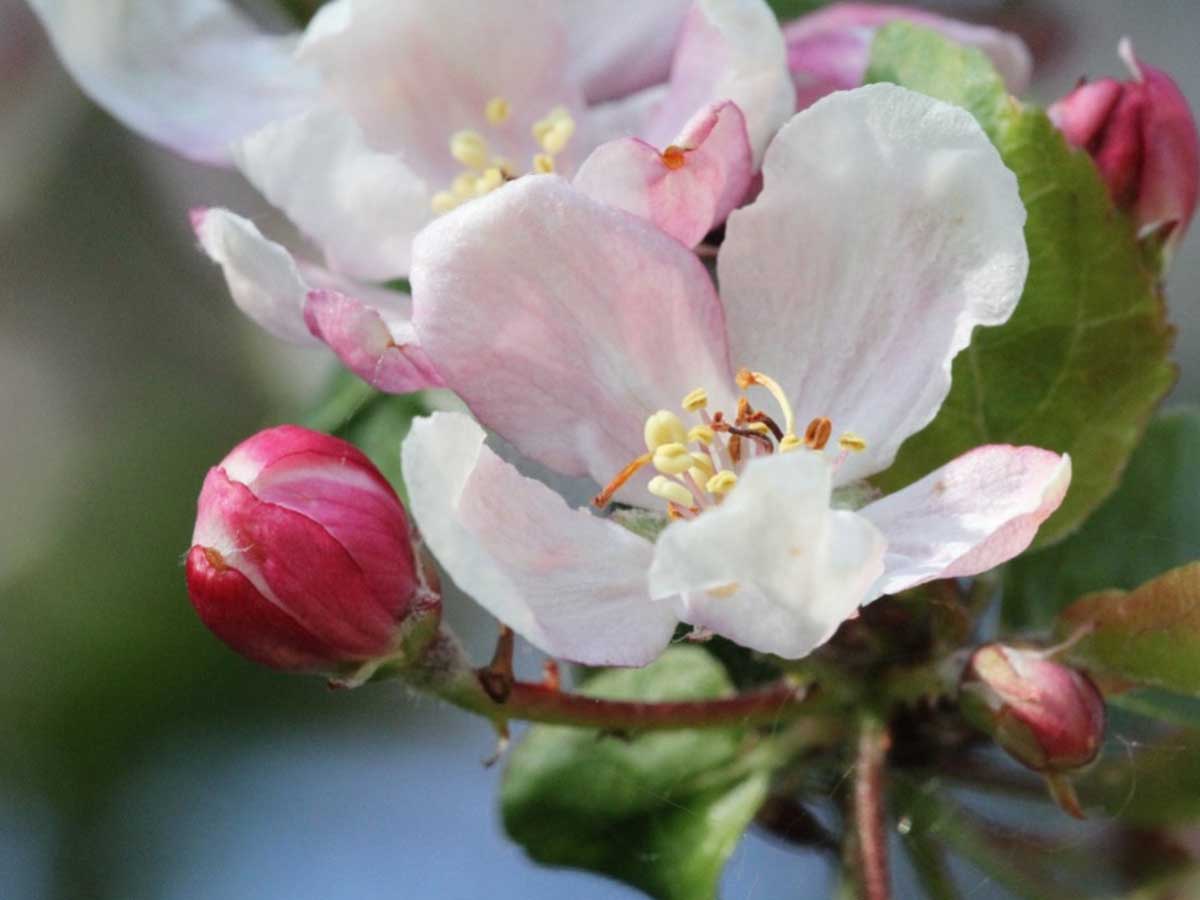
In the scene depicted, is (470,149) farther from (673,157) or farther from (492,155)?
(673,157)

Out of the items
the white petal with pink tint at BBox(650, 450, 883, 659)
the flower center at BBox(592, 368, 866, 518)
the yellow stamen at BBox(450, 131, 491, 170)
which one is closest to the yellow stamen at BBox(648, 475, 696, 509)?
the flower center at BBox(592, 368, 866, 518)

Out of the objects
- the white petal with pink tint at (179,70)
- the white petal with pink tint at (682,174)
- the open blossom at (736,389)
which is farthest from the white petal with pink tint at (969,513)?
the white petal with pink tint at (179,70)

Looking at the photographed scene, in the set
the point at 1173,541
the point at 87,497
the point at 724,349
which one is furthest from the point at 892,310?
the point at 87,497

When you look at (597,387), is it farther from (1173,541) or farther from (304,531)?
(1173,541)

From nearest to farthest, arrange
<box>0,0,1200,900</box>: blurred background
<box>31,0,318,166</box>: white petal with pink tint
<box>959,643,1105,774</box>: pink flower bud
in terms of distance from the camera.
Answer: <box>959,643,1105,774</box>: pink flower bud → <box>31,0,318,166</box>: white petal with pink tint → <box>0,0,1200,900</box>: blurred background

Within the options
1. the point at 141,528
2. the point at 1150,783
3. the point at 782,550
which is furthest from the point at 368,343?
the point at 141,528

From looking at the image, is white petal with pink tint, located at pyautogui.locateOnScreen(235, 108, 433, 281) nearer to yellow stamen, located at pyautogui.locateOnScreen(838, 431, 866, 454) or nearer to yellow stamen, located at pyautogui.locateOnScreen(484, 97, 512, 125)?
yellow stamen, located at pyautogui.locateOnScreen(484, 97, 512, 125)
